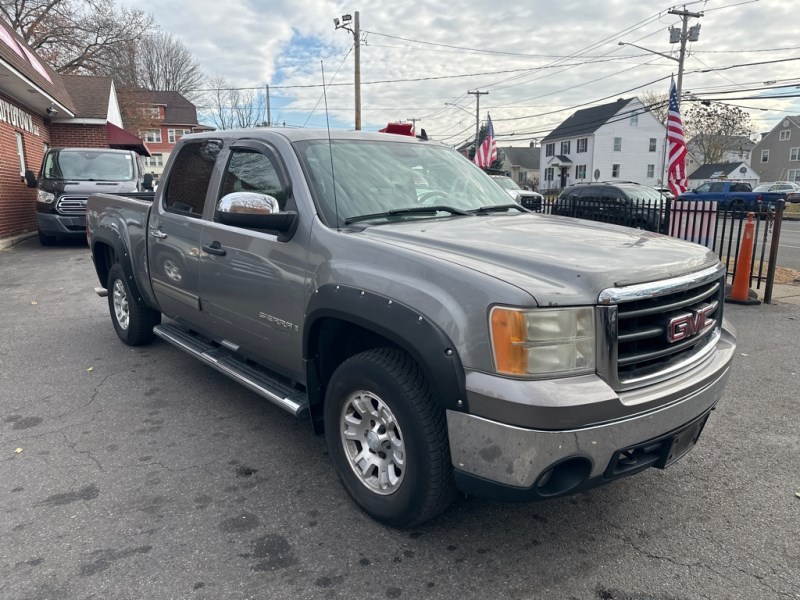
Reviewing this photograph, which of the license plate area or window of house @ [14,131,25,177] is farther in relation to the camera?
window of house @ [14,131,25,177]

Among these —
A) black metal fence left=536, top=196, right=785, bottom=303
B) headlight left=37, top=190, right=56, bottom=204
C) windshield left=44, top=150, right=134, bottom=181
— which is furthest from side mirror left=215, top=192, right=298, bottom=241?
windshield left=44, top=150, right=134, bottom=181

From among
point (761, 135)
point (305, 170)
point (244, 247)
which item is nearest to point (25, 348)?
point (244, 247)

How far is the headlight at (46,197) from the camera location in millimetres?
12836

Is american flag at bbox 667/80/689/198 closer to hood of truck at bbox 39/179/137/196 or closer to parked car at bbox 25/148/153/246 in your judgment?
parked car at bbox 25/148/153/246

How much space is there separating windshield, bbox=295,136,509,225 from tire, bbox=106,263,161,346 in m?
2.80

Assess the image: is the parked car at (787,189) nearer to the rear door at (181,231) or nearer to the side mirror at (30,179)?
the side mirror at (30,179)

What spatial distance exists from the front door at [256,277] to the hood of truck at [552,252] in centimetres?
57

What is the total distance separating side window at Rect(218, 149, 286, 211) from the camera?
3529 mm

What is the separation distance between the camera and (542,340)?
2254 millimetres

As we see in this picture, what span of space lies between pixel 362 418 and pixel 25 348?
4625 millimetres

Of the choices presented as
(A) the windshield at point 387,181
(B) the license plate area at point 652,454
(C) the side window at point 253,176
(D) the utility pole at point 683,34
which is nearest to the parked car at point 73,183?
(C) the side window at point 253,176

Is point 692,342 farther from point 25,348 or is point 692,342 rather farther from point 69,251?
point 69,251

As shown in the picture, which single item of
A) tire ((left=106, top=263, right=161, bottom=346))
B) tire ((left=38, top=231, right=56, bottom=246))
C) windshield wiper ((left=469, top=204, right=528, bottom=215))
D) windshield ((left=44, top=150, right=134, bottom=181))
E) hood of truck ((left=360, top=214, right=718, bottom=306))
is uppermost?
windshield ((left=44, top=150, right=134, bottom=181))

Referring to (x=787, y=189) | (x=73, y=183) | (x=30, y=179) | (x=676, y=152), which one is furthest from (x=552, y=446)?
(x=787, y=189)
